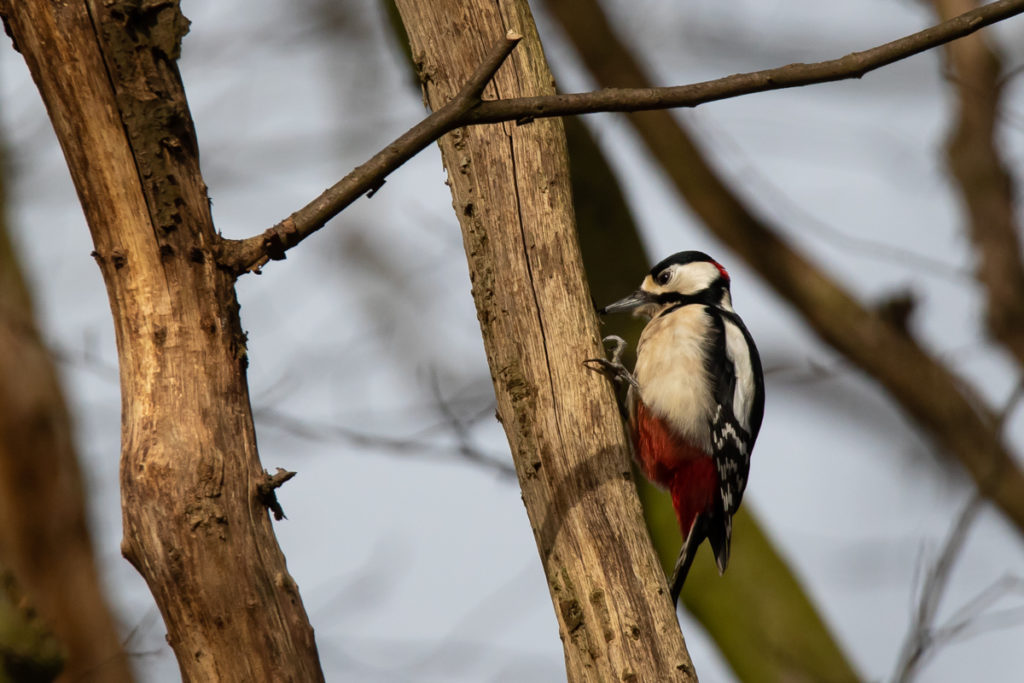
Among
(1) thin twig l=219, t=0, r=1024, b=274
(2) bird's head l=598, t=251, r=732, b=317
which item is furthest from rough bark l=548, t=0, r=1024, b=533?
(1) thin twig l=219, t=0, r=1024, b=274

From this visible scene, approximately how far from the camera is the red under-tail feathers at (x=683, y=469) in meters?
3.73

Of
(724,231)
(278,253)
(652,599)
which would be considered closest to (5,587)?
(278,253)

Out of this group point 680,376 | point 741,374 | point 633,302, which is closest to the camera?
point 680,376

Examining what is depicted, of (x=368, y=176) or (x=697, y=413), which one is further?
(x=697, y=413)

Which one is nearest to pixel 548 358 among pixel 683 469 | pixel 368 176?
pixel 368 176

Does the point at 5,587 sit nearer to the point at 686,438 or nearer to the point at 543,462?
the point at 543,462

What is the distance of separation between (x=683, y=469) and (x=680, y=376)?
0.35 metres

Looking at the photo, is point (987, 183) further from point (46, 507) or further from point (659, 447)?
point (46, 507)

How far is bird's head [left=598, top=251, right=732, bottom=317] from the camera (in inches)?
160

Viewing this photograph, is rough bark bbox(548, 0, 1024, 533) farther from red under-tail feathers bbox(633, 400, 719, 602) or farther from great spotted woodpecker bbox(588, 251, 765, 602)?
red under-tail feathers bbox(633, 400, 719, 602)

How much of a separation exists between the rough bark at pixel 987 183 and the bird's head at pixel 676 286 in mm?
1682

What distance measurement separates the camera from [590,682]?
2.39 metres

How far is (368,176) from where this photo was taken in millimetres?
1959

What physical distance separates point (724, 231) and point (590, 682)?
130 inches
